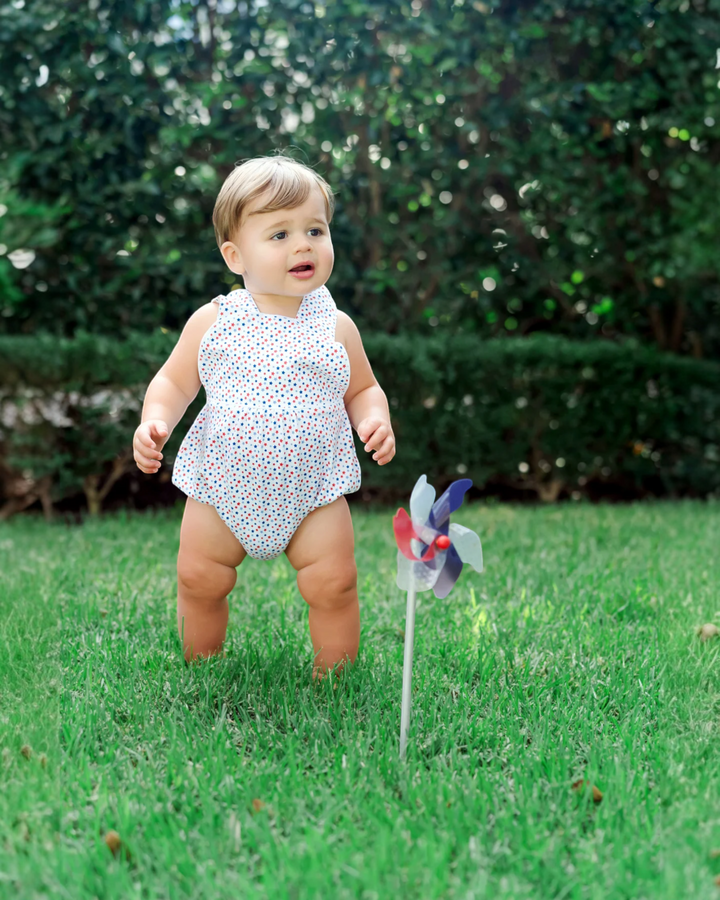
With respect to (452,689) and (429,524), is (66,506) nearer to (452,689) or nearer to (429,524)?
(452,689)

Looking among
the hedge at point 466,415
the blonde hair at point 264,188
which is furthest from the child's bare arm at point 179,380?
the hedge at point 466,415

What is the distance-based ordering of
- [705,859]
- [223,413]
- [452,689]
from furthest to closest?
1. [452,689]
2. [223,413]
3. [705,859]

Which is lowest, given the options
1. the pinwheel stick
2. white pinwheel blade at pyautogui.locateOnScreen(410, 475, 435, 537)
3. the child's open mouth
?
the pinwheel stick

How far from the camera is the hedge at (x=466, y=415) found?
5148 mm

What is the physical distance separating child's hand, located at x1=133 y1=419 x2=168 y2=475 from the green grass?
63cm

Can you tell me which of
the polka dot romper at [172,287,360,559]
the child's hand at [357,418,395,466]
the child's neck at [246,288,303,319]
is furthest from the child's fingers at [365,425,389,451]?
the child's neck at [246,288,303,319]

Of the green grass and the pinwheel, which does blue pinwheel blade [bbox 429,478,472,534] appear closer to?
the pinwheel

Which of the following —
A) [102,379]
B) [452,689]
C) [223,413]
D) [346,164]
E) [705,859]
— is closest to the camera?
[705,859]

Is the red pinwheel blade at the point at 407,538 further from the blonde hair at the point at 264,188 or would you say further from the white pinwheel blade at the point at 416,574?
the blonde hair at the point at 264,188

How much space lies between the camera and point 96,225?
5.72 meters

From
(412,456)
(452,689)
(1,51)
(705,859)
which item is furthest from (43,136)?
(705,859)

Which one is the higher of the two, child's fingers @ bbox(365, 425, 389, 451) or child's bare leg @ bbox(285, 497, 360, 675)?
child's fingers @ bbox(365, 425, 389, 451)

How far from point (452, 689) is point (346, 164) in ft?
14.7

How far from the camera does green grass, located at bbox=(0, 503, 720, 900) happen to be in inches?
60.8
